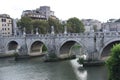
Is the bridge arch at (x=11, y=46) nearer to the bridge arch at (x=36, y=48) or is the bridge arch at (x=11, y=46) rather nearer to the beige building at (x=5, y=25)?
the bridge arch at (x=36, y=48)

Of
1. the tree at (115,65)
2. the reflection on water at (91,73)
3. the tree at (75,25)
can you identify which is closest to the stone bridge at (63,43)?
the reflection on water at (91,73)

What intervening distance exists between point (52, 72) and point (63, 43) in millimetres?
6620

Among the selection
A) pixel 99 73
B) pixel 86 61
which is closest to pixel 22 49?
pixel 86 61

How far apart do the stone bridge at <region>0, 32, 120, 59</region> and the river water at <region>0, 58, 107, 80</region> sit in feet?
7.57

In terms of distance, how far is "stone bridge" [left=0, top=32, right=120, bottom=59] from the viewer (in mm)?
25422

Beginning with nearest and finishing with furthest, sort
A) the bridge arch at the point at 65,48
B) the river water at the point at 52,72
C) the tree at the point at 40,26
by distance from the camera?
the river water at the point at 52,72 → the bridge arch at the point at 65,48 → the tree at the point at 40,26

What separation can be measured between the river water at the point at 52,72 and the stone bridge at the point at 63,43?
2.31 m

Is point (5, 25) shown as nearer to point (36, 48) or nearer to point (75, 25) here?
point (75, 25)

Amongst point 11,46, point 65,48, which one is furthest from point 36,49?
point 65,48

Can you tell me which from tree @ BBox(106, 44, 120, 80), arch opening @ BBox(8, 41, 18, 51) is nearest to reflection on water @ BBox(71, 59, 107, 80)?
tree @ BBox(106, 44, 120, 80)

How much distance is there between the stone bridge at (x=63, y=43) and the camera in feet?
83.4

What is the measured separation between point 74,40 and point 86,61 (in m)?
3.69

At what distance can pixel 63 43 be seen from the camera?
29.5m

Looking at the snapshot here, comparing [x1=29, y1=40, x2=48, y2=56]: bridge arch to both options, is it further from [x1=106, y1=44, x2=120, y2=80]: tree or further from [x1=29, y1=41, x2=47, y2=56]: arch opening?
[x1=106, y1=44, x2=120, y2=80]: tree
